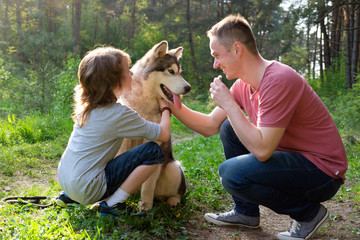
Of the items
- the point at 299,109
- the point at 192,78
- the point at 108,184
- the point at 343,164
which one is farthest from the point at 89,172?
the point at 192,78

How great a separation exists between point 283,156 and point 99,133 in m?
1.51

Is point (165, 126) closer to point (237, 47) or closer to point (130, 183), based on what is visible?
point (130, 183)

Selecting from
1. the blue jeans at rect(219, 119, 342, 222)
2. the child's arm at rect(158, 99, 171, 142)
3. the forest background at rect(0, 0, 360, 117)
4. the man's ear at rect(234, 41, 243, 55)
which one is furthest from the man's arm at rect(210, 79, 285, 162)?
the forest background at rect(0, 0, 360, 117)

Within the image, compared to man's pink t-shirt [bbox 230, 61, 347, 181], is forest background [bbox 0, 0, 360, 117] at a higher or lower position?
higher

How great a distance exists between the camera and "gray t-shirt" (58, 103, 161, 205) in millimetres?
2537

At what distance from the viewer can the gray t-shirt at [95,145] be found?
8.32 ft

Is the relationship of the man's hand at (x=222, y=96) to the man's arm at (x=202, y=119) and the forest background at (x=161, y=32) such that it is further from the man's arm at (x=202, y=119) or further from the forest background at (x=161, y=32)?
the forest background at (x=161, y=32)

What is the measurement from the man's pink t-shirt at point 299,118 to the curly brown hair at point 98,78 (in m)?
1.19

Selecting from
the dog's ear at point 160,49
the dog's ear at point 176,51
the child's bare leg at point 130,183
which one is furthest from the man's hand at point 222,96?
the dog's ear at point 176,51

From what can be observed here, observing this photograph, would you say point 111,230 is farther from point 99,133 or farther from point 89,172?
point 99,133

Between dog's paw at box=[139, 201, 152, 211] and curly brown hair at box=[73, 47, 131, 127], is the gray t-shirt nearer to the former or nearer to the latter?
curly brown hair at box=[73, 47, 131, 127]

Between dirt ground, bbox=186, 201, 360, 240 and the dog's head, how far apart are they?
125 centimetres

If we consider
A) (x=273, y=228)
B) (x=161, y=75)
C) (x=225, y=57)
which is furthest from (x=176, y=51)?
(x=273, y=228)

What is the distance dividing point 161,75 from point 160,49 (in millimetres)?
289
